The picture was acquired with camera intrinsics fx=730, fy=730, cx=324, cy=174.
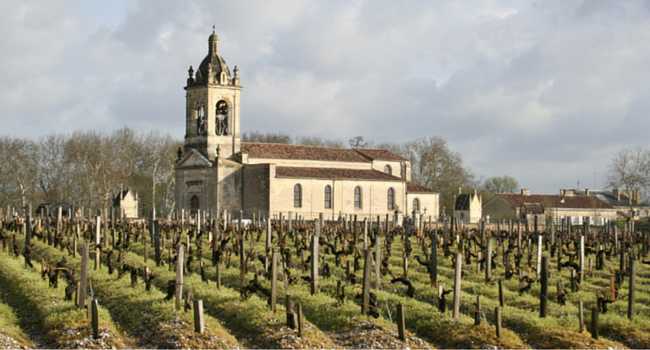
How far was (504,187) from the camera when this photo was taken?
108062mm

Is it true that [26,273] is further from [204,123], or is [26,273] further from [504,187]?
[504,187]

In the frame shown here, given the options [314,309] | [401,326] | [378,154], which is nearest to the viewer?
[401,326]

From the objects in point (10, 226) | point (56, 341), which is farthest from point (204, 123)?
point (56, 341)

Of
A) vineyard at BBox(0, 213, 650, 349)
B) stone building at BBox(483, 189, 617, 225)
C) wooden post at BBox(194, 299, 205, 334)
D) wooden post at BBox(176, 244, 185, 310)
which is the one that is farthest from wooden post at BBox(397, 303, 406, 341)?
stone building at BBox(483, 189, 617, 225)

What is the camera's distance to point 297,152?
59.0 meters

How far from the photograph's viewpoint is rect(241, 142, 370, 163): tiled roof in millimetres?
57250

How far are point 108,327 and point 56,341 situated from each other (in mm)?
979

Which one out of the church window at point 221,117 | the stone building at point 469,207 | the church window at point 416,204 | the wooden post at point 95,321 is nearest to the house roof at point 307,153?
the church window at point 221,117

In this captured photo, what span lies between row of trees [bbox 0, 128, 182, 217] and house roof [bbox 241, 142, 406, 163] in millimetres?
15541

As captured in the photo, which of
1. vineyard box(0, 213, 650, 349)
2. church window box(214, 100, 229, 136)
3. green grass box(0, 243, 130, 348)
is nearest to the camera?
green grass box(0, 243, 130, 348)

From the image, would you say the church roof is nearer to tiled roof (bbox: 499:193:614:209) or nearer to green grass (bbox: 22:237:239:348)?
green grass (bbox: 22:237:239:348)

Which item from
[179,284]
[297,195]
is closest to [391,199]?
[297,195]

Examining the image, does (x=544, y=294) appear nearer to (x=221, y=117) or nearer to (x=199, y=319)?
(x=199, y=319)

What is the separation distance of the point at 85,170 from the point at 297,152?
24.4 metres
